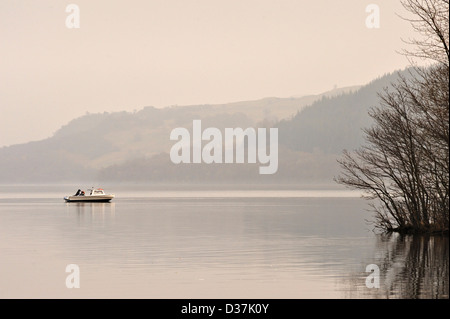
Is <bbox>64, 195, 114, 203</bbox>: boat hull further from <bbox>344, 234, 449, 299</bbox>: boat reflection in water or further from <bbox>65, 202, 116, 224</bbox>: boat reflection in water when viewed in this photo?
<bbox>344, 234, 449, 299</bbox>: boat reflection in water

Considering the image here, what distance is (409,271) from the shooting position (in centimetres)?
2923

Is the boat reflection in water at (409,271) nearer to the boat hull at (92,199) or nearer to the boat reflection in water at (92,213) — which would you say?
the boat reflection in water at (92,213)

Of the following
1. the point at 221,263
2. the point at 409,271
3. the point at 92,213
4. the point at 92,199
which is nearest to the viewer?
the point at 409,271

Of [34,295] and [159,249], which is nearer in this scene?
[34,295]

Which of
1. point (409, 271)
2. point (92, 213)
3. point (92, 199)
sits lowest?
point (409, 271)

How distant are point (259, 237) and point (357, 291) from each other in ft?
83.7

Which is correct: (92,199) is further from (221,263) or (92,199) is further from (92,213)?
(221,263)

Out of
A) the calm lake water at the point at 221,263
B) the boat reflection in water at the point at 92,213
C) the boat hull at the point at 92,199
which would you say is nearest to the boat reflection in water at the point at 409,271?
the calm lake water at the point at 221,263

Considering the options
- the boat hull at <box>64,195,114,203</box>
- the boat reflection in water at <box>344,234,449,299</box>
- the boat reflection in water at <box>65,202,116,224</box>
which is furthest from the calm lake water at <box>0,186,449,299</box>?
the boat hull at <box>64,195,114,203</box>

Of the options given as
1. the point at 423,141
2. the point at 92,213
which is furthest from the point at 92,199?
→ the point at 423,141
